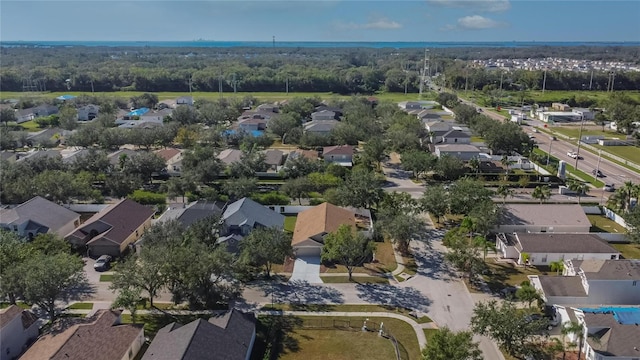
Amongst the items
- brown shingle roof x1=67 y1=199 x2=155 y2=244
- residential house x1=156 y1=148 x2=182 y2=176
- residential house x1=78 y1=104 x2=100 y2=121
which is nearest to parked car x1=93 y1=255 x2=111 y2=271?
brown shingle roof x1=67 y1=199 x2=155 y2=244

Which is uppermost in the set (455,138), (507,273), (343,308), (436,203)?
(455,138)

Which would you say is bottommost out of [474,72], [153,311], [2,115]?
[153,311]

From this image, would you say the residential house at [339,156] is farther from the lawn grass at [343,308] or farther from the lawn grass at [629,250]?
the lawn grass at [343,308]

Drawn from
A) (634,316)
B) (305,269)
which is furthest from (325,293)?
(634,316)

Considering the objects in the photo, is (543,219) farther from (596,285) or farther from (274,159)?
(274,159)

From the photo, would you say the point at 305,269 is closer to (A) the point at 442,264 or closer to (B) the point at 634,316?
(A) the point at 442,264

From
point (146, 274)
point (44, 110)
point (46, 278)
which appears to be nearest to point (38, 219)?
point (46, 278)
